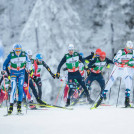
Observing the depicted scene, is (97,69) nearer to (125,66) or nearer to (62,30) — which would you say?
(125,66)

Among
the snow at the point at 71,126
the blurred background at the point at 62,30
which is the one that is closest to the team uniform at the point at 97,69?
the snow at the point at 71,126

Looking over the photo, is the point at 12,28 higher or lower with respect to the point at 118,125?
higher

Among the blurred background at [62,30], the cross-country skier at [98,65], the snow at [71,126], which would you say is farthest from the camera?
the blurred background at [62,30]

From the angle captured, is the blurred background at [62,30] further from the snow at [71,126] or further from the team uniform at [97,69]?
the snow at [71,126]

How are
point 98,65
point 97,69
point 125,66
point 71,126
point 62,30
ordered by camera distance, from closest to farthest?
1. point 71,126
2. point 125,66
3. point 98,65
4. point 97,69
5. point 62,30

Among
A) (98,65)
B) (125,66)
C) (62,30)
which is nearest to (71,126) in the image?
(125,66)

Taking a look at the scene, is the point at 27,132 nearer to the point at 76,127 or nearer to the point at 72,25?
the point at 76,127

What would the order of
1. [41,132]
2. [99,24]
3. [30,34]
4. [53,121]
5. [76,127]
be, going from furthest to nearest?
[99,24] < [30,34] < [53,121] < [76,127] < [41,132]

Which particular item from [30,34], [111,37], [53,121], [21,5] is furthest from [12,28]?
[53,121]

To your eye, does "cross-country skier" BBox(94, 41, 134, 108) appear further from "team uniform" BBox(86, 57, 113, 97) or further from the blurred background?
the blurred background

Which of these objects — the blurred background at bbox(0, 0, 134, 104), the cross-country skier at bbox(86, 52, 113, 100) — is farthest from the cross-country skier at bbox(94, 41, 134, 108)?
the blurred background at bbox(0, 0, 134, 104)

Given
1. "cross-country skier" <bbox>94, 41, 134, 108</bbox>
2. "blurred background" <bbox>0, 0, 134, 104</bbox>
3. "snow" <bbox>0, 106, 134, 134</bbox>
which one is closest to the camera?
"snow" <bbox>0, 106, 134, 134</bbox>

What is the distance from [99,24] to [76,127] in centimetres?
2160

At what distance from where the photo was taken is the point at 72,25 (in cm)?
2153
